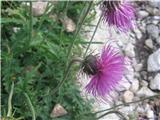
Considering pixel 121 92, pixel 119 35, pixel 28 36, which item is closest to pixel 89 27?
pixel 119 35

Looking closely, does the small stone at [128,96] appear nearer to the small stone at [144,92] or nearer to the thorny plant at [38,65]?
the small stone at [144,92]

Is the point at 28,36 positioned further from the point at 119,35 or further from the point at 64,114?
the point at 119,35

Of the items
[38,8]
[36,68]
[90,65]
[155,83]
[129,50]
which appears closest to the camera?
[90,65]

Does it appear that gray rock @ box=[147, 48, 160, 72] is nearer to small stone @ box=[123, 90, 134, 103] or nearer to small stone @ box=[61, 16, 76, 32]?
small stone @ box=[123, 90, 134, 103]

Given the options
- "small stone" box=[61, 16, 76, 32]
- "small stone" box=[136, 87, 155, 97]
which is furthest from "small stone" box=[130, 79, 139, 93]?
"small stone" box=[61, 16, 76, 32]

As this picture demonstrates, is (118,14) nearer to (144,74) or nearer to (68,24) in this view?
(68,24)

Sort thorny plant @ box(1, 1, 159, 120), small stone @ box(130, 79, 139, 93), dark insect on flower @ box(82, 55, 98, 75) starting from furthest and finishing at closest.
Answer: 1. small stone @ box(130, 79, 139, 93)
2. thorny plant @ box(1, 1, 159, 120)
3. dark insect on flower @ box(82, 55, 98, 75)

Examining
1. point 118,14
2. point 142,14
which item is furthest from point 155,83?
point 118,14
